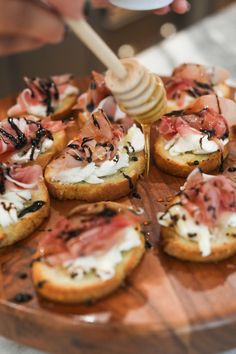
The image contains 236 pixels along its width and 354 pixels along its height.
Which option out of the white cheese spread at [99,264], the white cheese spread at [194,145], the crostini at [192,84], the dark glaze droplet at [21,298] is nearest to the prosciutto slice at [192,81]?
the crostini at [192,84]

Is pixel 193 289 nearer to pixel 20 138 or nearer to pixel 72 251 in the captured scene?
pixel 72 251

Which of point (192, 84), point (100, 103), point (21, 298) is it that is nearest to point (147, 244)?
point (21, 298)

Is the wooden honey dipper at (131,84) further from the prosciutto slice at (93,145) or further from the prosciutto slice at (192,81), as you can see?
the prosciutto slice at (192,81)

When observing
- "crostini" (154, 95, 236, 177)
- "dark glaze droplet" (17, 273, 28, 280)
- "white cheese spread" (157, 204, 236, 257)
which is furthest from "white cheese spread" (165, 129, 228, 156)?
"dark glaze droplet" (17, 273, 28, 280)

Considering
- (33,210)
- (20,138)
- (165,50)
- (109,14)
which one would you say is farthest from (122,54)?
(33,210)

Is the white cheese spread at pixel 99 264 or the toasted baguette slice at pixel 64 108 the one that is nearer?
the white cheese spread at pixel 99 264

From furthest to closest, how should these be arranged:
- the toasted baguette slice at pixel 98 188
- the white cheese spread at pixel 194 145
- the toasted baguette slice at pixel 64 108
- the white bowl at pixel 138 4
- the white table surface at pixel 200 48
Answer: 1. the white table surface at pixel 200 48
2. the toasted baguette slice at pixel 64 108
3. the white bowl at pixel 138 4
4. the white cheese spread at pixel 194 145
5. the toasted baguette slice at pixel 98 188

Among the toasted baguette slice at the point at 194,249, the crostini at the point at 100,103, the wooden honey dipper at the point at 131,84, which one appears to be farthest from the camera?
the crostini at the point at 100,103
